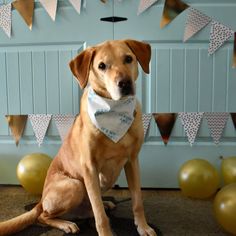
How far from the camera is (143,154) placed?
83.6 inches

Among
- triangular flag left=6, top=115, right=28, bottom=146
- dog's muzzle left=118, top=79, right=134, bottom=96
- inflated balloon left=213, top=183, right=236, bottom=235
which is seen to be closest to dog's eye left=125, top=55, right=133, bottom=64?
dog's muzzle left=118, top=79, right=134, bottom=96

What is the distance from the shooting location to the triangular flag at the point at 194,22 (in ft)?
6.34

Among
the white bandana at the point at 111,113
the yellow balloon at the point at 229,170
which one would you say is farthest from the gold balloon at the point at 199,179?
the white bandana at the point at 111,113

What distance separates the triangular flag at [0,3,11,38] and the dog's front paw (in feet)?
4.82

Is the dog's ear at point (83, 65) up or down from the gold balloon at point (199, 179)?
up

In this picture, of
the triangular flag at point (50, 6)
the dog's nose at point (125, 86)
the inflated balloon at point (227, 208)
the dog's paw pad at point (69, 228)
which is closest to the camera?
the dog's nose at point (125, 86)

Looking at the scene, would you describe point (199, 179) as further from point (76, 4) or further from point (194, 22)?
point (76, 4)

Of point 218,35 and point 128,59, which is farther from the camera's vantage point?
point 218,35

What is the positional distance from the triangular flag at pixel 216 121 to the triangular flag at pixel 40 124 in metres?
1.02

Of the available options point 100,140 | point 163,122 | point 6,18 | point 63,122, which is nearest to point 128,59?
point 100,140

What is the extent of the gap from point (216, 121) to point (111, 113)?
33.7 inches

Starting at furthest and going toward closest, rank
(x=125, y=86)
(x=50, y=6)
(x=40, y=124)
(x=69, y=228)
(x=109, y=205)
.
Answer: (x=40, y=124) → (x=50, y=6) → (x=109, y=205) → (x=69, y=228) → (x=125, y=86)

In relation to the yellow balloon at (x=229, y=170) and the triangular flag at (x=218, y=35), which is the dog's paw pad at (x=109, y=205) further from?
the triangular flag at (x=218, y=35)

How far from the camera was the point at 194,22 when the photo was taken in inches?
76.5
